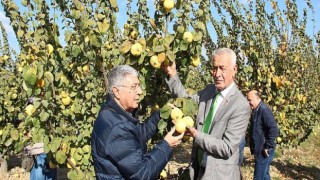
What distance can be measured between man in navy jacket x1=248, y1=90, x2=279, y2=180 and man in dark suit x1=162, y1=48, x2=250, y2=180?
246cm

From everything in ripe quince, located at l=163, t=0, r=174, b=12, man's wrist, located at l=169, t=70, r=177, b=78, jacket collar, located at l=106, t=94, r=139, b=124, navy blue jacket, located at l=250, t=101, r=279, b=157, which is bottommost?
navy blue jacket, located at l=250, t=101, r=279, b=157

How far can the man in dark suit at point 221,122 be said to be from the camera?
2420 millimetres

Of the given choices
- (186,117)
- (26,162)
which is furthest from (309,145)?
(186,117)

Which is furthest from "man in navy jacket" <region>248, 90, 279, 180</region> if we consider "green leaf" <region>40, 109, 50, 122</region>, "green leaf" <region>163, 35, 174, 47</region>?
"green leaf" <region>40, 109, 50, 122</region>

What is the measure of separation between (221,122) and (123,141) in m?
0.84

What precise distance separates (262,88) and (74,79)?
4226 mm

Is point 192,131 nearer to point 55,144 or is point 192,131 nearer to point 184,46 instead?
point 184,46

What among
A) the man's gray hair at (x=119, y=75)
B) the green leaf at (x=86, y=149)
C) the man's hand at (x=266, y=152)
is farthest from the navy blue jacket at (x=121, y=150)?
the man's hand at (x=266, y=152)

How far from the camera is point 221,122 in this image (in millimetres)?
2508

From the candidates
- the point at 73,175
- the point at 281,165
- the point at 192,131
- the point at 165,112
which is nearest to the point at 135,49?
the point at 165,112

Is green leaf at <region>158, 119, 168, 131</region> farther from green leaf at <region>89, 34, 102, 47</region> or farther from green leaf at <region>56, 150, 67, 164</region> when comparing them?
green leaf at <region>56, 150, 67, 164</region>

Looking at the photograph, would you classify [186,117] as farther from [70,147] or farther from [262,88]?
[262,88]

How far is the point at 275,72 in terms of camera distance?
6.90m

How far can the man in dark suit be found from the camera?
2.42 meters
